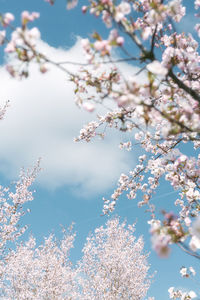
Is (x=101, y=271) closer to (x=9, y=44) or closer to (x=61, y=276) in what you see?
(x=61, y=276)

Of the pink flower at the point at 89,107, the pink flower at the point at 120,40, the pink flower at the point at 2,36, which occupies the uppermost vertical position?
the pink flower at the point at 120,40

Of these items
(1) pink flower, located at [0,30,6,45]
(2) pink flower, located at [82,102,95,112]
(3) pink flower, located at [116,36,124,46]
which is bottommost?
(2) pink flower, located at [82,102,95,112]

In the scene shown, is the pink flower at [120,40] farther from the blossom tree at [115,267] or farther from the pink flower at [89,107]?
the blossom tree at [115,267]

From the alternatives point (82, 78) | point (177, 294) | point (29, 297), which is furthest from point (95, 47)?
point (29, 297)

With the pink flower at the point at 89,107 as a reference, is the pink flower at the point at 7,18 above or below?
above

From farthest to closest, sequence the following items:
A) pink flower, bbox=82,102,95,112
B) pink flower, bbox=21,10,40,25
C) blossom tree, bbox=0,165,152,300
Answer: blossom tree, bbox=0,165,152,300
pink flower, bbox=82,102,95,112
pink flower, bbox=21,10,40,25

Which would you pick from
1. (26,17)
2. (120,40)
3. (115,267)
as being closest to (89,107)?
(120,40)

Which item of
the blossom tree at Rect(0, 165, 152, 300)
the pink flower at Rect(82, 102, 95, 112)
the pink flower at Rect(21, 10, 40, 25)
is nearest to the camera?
the pink flower at Rect(21, 10, 40, 25)

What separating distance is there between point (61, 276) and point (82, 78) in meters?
15.6

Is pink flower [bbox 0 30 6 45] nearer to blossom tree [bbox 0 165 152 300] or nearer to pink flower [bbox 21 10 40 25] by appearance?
pink flower [bbox 21 10 40 25]

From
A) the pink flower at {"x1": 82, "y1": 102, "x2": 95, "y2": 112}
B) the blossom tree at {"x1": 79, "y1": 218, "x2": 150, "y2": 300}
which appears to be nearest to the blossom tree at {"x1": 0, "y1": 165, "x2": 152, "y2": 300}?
the blossom tree at {"x1": 79, "y1": 218, "x2": 150, "y2": 300}

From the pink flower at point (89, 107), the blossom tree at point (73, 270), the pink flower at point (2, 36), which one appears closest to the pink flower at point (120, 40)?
the pink flower at point (89, 107)

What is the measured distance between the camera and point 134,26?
267 centimetres

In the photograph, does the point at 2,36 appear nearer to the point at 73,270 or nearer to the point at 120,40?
the point at 120,40
